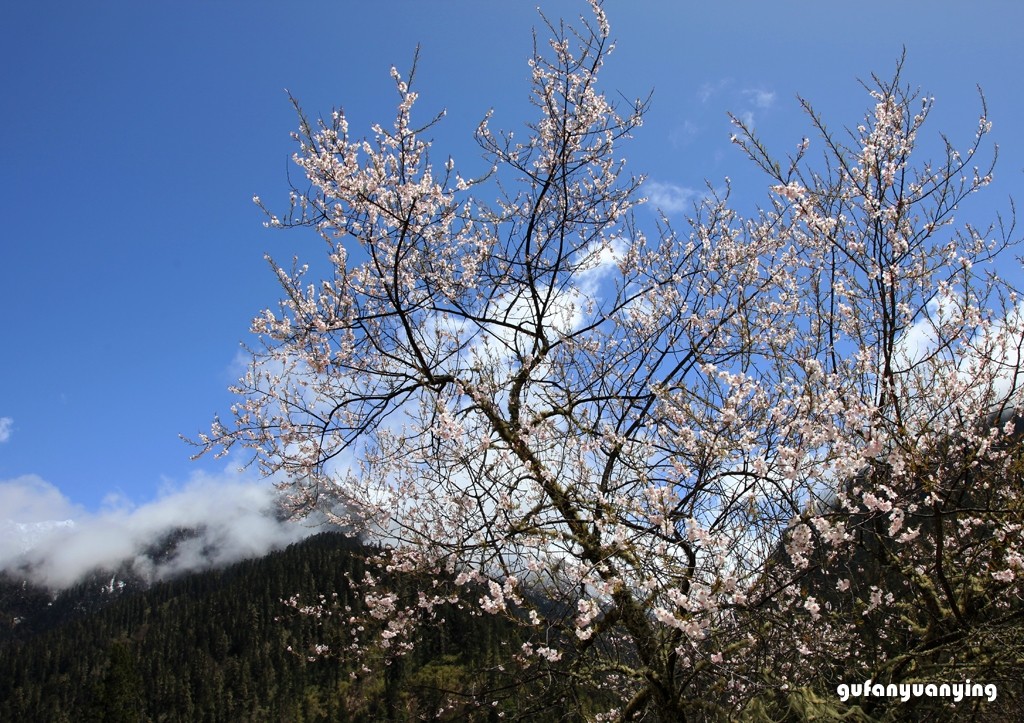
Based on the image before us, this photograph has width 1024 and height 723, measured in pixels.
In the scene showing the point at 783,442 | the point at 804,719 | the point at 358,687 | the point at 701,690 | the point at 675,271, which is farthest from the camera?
the point at 358,687

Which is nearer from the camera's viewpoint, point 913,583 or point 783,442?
point 783,442

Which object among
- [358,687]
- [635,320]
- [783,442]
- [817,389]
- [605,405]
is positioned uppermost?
[635,320]

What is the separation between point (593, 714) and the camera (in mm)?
5648

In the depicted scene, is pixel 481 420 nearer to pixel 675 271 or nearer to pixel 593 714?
pixel 675 271

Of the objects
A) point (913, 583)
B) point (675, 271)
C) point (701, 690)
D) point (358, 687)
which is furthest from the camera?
point (358, 687)

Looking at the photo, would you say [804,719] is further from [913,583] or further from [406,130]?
[406,130]

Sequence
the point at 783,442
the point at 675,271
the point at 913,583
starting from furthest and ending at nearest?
the point at 675,271, the point at 913,583, the point at 783,442

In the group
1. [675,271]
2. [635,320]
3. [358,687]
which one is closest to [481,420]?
[635,320]

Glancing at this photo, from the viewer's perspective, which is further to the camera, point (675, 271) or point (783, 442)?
point (675, 271)

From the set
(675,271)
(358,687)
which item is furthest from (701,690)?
(358,687)

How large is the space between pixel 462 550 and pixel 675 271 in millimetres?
3033

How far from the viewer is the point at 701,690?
4836 mm

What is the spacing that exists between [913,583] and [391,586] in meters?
4.41

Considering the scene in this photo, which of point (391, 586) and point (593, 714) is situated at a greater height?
point (391, 586)
